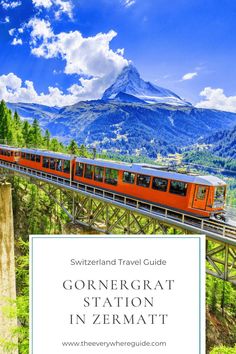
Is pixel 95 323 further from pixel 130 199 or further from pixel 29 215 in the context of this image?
pixel 29 215

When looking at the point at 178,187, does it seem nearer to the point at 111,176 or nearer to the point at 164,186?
the point at 164,186

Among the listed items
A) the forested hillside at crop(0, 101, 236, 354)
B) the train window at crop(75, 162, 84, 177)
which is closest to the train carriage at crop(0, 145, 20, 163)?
the forested hillside at crop(0, 101, 236, 354)

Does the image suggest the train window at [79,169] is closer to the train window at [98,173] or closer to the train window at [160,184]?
the train window at [98,173]

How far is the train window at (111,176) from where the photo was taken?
2182 cm

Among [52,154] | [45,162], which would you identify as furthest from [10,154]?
[52,154]

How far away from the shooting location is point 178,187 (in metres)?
17.7

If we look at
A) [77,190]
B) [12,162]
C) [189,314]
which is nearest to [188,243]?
[189,314]

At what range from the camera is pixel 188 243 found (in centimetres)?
548

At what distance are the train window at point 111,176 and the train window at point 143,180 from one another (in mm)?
2251

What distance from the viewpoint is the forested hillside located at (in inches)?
585

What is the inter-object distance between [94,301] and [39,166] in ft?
92.5

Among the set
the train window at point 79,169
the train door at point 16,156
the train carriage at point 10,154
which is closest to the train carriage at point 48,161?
the train window at point 79,169

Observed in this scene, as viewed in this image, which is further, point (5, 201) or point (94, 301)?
point (5, 201)

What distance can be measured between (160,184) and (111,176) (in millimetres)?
4635
